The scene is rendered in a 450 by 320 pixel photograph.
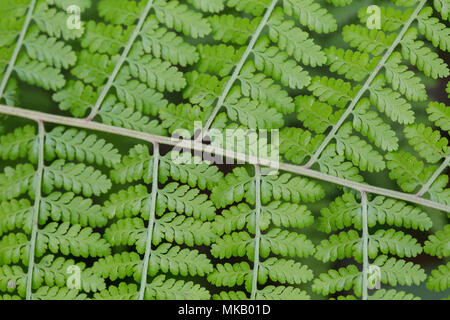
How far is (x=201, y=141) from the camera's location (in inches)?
64.1

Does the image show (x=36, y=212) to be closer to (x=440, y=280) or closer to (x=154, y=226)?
(x=154, y=226)

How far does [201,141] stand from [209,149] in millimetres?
46

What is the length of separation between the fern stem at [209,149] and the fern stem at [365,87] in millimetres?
87

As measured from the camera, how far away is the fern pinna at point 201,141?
1.52m

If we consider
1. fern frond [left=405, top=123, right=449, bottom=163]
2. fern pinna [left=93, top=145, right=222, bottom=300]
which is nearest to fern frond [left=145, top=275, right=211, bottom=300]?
fern pinna [left=93, top=145, right=222, bottom=300]

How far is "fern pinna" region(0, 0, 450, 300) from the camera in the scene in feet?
4.99

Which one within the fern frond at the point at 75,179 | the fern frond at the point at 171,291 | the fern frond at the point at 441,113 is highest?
the fern frond at the point at 441,113

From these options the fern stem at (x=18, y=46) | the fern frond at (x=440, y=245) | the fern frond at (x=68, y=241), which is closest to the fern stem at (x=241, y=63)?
the fern frond at (x=68, y=241)

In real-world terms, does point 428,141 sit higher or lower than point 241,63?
lower

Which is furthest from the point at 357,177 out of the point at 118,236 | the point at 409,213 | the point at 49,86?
the point at 49,86

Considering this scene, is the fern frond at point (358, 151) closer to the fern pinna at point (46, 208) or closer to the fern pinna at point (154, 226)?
the fern pinna at point (154, 226)

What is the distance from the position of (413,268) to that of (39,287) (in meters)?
1.48

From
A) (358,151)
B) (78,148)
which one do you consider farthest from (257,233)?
(78,148)

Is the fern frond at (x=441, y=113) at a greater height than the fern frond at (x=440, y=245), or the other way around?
the fern frond at (x=441, y=113)
